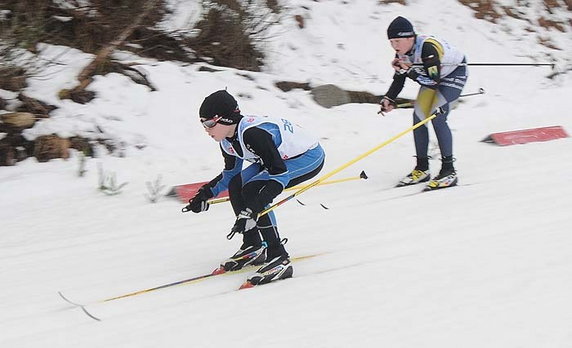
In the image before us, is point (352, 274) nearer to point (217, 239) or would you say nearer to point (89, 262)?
point (217, 239)

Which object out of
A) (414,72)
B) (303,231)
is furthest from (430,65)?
(303,231)

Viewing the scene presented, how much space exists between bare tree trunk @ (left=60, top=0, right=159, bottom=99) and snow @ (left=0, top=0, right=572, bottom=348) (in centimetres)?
13

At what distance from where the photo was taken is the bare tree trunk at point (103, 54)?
793 centimetres

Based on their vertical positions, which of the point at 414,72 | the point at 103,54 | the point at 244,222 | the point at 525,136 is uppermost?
the point at 414,72

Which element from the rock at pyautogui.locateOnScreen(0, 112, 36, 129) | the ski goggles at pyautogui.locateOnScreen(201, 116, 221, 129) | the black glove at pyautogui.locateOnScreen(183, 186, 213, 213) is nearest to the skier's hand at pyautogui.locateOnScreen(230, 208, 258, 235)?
the black glove at pyautogui.locateOnScreen(183, 186, 213, 213)

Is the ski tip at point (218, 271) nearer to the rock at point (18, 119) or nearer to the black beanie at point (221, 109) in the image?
the black beanie at point (221, 109)

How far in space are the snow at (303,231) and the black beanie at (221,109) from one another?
39.5 inches

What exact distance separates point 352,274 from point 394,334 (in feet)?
3.28

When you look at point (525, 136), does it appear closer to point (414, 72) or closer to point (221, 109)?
point (414, 72)

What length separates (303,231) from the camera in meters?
5.77

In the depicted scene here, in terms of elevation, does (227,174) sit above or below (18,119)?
above

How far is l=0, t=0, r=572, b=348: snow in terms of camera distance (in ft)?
12.4

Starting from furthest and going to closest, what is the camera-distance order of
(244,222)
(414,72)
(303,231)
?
1. (414,72)
2. (303,231)
3. (244,222)

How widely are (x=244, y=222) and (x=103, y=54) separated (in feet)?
14.7
